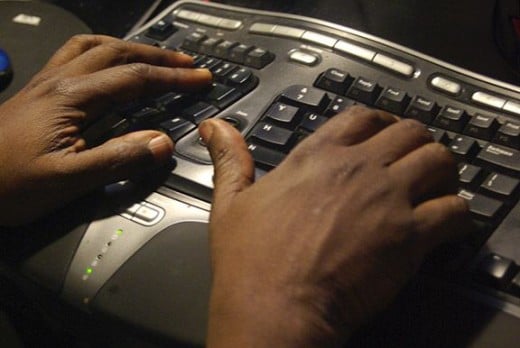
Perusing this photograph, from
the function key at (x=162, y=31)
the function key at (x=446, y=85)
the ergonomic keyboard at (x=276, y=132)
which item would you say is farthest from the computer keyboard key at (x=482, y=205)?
the function key at (x=162, y=31)

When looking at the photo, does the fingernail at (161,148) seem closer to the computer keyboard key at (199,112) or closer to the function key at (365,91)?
the computer keyboard key at (199,112)

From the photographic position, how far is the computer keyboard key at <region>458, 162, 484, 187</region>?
453 millimetres

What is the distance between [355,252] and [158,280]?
14cm

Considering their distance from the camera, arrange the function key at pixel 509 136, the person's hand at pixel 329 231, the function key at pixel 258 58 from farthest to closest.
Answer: the function key at pixel 258 58 < the function key at pixel 509 136 < the person's hand at pixel 329 231

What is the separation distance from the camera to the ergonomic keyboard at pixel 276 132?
431 millimetres

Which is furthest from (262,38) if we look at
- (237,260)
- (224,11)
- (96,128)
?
(237,260)

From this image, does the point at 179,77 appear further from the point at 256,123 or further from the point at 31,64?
the point at 31,64

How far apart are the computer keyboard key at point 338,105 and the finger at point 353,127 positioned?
7 centimetres

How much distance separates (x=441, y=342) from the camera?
39cm

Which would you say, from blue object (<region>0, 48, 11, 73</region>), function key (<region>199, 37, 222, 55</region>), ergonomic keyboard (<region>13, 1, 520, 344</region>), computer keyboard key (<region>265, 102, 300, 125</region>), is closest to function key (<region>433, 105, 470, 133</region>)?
ergonomic keyboard (<region>13, 1, 520, 344</region>)

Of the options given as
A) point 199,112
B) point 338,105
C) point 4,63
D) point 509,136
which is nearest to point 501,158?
point 509,136

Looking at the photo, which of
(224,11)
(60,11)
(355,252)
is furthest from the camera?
(60,11)

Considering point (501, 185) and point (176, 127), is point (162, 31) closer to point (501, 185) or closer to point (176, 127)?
point (176, 127)

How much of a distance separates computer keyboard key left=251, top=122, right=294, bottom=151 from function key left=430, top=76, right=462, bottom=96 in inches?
4.8
